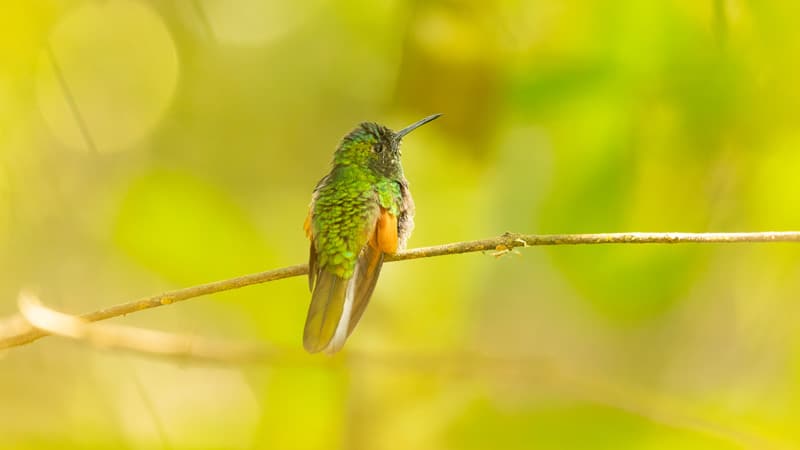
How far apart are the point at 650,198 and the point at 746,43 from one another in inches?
25.1

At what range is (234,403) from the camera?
3443mm

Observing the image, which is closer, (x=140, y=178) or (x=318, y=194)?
(x=318, y=194)

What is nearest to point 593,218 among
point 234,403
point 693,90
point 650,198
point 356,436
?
point 650,198

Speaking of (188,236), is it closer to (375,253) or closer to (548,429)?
(375,253)

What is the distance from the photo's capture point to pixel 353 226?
1.96 m

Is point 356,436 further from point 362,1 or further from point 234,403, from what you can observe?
point 362,1

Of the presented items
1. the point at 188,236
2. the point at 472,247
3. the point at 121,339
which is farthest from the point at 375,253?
the point at 188,236

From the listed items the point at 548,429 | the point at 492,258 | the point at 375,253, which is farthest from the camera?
the point at 492,258

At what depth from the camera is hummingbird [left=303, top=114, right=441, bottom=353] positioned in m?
1.62

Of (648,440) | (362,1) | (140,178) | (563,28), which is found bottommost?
(648,440)

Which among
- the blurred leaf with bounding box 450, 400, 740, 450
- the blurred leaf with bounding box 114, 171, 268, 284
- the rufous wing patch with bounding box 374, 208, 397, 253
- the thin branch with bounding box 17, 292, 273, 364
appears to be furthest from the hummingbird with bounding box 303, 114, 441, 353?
the blurred leaf with bounding box 450, 400, 740, 450

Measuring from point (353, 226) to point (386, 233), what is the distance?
0.29ft

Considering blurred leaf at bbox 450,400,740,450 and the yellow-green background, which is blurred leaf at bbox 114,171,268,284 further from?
blurred leaf at bbox 450,400,740,450

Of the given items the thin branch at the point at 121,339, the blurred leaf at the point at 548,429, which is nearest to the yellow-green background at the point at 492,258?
the blurred leaf at the point at 548,429
